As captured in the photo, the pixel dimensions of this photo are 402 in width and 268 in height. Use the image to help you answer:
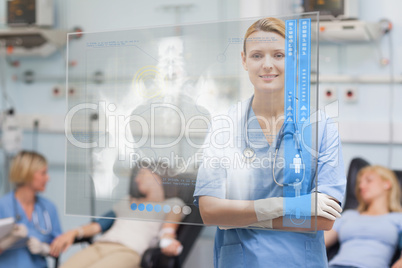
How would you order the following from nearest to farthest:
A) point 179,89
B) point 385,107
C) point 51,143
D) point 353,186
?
1. point 179,89
2. point 353,186
3. point 385,107
4. point 51,143

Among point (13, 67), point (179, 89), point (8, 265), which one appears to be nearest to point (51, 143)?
point (13, 67)

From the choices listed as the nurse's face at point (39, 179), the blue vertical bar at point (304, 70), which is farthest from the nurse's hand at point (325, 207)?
the nurse's face at point (39, 179)

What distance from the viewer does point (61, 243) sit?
2527 mm

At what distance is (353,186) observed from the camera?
2.48m

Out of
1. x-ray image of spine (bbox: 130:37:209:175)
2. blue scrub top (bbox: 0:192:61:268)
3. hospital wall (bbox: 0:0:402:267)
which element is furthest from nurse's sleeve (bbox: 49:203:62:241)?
x-ray image of spine (bbox: 130:37:209:175)

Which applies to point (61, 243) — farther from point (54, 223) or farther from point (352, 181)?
point (352, 181)

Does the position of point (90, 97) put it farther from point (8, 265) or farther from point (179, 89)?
point (8, 265)

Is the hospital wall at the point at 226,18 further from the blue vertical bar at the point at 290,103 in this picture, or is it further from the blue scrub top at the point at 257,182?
the blue vertical bar at the point at 290,103

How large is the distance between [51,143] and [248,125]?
97.5 inches

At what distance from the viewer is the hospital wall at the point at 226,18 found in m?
2.64

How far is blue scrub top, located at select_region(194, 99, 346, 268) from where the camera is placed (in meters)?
1.14

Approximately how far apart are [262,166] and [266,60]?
0.88 feet

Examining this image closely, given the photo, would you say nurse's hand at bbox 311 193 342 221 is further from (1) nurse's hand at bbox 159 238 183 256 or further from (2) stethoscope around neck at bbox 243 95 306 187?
(1) nurse's hand at bbox 159 238 183 256

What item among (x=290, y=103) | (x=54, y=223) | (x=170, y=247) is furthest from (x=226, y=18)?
(x=290, y=103)
